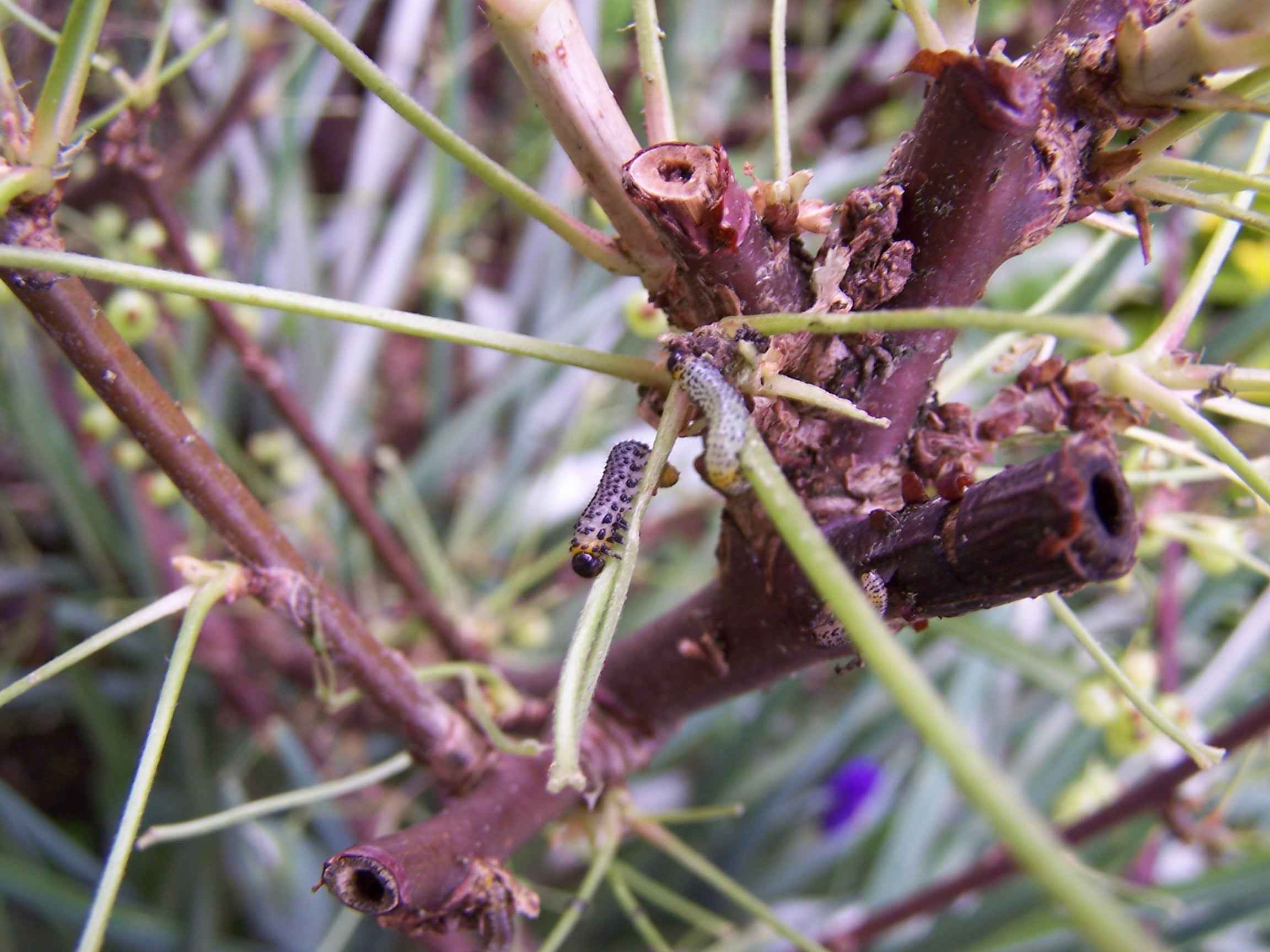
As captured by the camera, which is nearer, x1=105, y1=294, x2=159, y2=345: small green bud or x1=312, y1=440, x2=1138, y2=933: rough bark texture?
x1=312, y1=440, x2=1138, y2=933: rough bark texture

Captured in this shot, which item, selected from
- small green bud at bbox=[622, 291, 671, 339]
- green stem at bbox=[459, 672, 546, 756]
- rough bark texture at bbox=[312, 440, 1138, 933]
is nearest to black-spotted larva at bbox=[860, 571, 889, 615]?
rough bark texture at bbox=[312, 440, 1138, 933]

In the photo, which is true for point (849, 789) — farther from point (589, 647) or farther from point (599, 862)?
point (589, 647)

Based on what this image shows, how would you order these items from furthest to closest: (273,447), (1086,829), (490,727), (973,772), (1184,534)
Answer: (273,447), (1086,829), (1184,534), (490,727), (973,772)

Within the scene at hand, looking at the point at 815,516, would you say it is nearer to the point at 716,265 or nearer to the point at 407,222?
the point at 716,265

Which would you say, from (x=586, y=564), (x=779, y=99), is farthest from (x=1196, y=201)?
(x=586, y=564)

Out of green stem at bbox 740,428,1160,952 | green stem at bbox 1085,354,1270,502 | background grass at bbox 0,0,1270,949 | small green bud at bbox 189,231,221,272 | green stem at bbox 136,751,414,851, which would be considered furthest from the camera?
background grass at bbox 0,0,1270,949

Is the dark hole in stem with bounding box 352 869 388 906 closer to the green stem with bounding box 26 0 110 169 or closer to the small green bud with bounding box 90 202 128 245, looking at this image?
the green stem with bounding box 26 0 110 169
